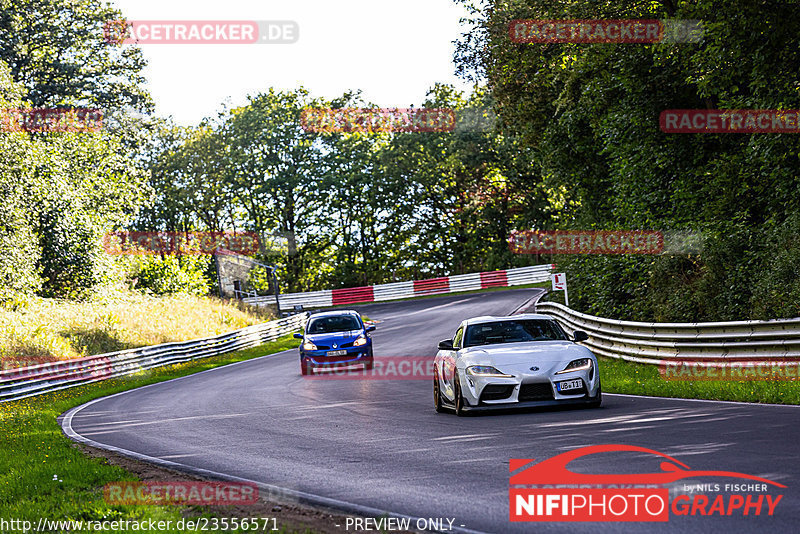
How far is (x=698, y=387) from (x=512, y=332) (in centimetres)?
314

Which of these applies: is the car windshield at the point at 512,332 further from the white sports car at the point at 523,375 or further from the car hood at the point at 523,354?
the car hood at the point at 523,354

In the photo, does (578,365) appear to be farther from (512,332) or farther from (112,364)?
(112,364)

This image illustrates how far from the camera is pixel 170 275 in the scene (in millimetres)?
58156

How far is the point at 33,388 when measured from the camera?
23.9 metres

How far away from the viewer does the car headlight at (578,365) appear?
1178 centimetres

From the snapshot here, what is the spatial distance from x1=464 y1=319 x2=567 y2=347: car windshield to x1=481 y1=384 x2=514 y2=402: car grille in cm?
118

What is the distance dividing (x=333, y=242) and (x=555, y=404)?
209 feet

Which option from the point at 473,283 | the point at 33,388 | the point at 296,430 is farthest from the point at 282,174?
the point at 296,430

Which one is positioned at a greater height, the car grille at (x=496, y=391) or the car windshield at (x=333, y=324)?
the car windshield at (x=333, y=324)

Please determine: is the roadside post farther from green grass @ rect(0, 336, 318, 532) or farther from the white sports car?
green grass @ rect(0, 336, 318, 532)

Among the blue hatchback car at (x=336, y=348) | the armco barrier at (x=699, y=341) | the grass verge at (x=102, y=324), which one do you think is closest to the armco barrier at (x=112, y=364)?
the grass verge at (x=102, y=324)

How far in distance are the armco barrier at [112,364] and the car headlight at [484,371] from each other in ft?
50.0

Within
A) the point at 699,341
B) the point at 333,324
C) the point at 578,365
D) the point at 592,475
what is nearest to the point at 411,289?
the point at 333,324

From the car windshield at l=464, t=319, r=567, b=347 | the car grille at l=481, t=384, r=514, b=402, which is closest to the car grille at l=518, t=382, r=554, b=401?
the car grille at l=481, t=384, r=514, b=402
